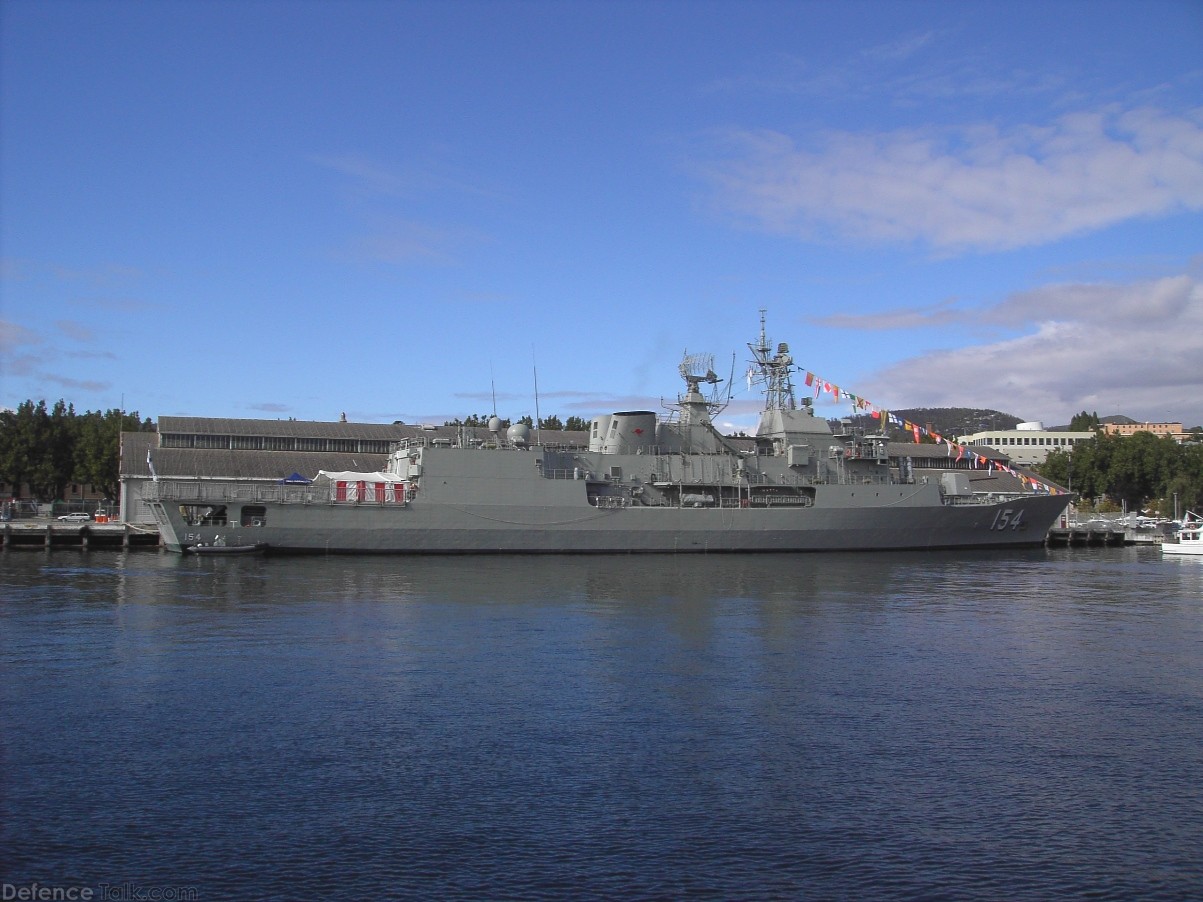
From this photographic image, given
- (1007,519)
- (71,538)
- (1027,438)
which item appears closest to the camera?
(71,538)

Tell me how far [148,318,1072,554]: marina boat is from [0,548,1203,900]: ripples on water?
12426mm

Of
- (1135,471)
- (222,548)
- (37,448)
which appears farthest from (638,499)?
(1135,471)

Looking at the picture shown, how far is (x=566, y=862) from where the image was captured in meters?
7.69


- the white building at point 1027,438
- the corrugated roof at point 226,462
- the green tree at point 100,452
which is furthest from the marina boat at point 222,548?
the white building at point 1027,438

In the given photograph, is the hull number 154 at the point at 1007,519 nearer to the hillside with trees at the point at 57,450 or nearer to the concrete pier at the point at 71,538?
the concrete pier at the point at 71,538

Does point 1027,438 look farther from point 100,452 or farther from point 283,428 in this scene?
point 100,452

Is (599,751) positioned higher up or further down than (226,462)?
further down

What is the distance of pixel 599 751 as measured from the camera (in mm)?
10398

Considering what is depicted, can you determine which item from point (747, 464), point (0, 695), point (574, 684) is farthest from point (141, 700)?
point (747, 464)

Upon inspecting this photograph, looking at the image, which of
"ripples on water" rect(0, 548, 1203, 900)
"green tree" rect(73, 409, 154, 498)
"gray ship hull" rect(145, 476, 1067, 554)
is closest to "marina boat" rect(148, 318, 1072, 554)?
"gray ship hull" rect(145, 476, 1067, 554)

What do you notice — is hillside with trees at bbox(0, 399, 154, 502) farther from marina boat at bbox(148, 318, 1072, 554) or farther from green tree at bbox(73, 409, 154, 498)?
marina boat at bbox(148, 318, 1072, 554)

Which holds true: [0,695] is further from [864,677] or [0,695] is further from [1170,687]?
[1170,687]

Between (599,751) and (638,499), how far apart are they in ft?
85.7

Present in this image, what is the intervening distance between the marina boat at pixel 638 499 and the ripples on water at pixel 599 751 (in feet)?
40.8
